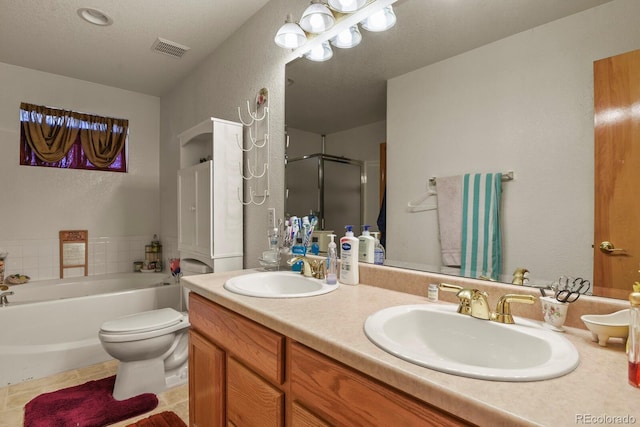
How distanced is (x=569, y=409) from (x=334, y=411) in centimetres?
47

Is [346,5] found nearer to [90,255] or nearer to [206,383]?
[206,383]

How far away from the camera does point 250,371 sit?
1061 mm

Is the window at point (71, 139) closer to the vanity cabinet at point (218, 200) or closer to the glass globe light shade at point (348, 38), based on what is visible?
the vanity cabinet at point (218, 200)

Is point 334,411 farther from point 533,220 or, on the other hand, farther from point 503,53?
point 503,53

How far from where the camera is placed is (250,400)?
1.05m

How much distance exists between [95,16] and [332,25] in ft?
5.63

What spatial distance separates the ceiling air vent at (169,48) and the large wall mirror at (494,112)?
163cm

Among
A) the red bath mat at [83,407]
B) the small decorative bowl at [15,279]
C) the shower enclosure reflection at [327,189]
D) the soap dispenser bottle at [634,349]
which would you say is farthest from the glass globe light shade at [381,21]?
the small decorative bowl at [15,279]

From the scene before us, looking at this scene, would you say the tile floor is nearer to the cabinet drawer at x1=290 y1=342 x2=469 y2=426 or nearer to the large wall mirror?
the cabinet drawer at x1=290 y1=342 x2=469 y2=426

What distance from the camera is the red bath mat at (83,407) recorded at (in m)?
1.70

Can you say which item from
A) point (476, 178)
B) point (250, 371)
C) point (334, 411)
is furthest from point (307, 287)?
point (476, 178)

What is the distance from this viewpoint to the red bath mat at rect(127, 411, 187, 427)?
168cm

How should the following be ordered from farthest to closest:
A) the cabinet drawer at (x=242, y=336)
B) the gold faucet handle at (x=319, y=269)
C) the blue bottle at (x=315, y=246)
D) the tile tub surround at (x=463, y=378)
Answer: the blue bottle at (x=315, y=246) → the gold faucet handle at (x=319, y=269) → the cabinet drawer at (x=242, y=336) → the tile tub surround at (x=463, y=378)

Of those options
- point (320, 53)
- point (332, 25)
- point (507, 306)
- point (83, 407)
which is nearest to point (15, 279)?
point (83, 407)
